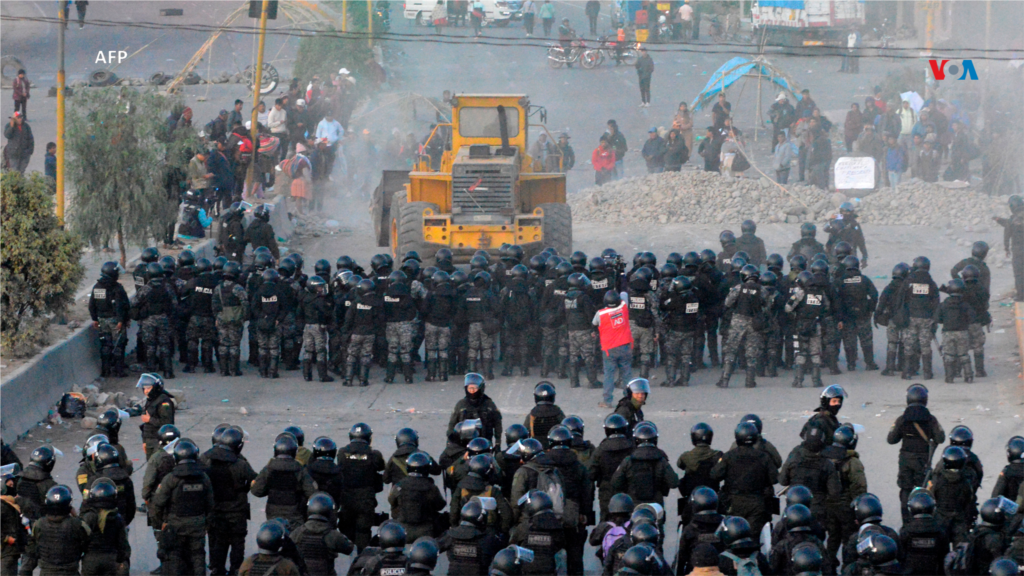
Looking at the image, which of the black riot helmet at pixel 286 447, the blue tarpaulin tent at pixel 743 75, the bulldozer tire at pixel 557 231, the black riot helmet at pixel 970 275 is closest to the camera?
the black riot helmet at pixel 286 447

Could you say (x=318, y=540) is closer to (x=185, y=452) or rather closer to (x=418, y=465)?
(x=418, y=465)

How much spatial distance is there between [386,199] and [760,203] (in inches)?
300

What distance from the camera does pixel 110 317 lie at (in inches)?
629

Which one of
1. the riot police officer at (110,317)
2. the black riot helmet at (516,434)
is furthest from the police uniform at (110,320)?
the black riot helmet at (516,434)

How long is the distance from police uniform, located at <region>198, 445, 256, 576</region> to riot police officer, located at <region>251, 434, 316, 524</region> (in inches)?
10.5

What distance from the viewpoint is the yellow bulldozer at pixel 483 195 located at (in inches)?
779

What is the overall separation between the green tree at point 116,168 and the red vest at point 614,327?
784 centimetres

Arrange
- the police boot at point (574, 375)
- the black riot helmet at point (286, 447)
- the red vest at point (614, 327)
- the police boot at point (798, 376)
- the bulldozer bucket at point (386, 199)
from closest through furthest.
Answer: the black riot helmet at point (286, 447), the red vest at point (614, 327), the police boot at point (798, 376), the police boot at point (574, 375), the bulldozer bucket at point (386, 199)

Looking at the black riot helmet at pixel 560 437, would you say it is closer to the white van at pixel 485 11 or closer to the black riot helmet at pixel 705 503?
the black riot helmet at pixel 705 503

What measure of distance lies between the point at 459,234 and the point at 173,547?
10.8m

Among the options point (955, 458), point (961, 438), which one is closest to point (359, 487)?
point (955, 458)

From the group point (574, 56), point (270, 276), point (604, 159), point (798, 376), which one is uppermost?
point (574, 56)

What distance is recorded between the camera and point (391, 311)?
15969 mm

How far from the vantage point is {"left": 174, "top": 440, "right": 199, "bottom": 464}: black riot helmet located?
9.34m
